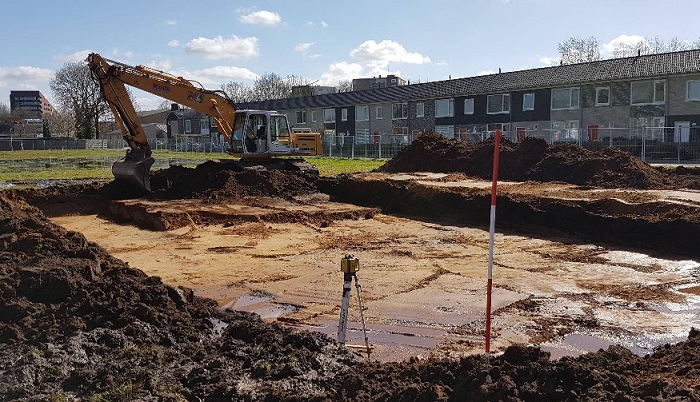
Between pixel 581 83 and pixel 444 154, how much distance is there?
1944cm

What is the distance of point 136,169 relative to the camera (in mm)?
18516

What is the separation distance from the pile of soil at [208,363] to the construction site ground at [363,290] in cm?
2

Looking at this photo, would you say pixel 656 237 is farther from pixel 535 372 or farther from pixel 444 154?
pixel 444 154

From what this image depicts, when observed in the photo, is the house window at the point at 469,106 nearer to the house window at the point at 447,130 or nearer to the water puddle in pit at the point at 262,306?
the house window at the point at 447,130

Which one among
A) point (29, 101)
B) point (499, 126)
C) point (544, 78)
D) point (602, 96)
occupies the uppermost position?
point (29, 101)

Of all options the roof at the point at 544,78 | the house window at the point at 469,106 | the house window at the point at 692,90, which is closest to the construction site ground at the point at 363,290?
the house window at the point at 692,90

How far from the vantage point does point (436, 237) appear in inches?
534

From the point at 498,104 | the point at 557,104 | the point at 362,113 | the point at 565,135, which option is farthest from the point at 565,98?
the point at 362,113

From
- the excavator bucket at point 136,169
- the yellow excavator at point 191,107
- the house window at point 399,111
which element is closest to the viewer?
the excavator bucket at point 136,169

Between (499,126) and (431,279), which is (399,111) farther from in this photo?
(431,279)

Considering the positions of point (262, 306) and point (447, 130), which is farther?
point (447, 130)

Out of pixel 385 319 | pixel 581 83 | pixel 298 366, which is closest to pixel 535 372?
pixel 298 366

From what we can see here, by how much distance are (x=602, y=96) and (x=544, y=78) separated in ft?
14.2

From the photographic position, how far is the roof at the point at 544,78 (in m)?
36.0
